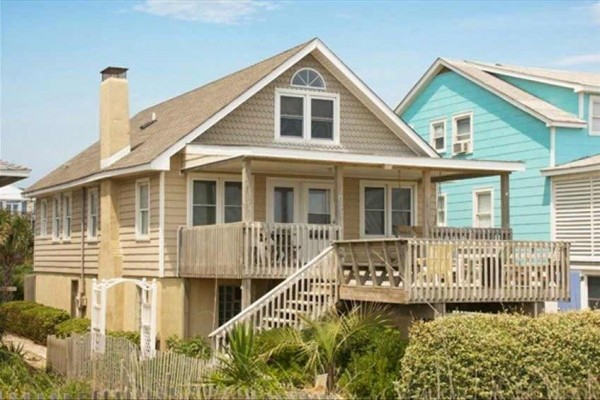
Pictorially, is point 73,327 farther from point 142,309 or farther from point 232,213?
point 232,213

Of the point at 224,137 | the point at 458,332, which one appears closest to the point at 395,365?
the point at 458,332

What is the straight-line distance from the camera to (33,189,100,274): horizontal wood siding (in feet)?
107

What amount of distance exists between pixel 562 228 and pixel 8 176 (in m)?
19.0

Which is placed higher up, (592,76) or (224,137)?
(592,76)

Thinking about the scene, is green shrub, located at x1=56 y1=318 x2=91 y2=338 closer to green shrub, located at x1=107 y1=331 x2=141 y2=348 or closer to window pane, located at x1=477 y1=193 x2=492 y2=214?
green shrub, located at x1=107 y1=331 x2=141 y2=348

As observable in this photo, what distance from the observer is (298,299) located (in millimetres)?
23016

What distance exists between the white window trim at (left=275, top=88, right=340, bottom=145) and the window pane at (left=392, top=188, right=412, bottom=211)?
2464 mm

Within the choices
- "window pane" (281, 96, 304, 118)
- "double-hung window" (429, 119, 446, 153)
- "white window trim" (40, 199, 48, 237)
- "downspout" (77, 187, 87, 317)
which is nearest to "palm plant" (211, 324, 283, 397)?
"window pane" (281, 96, 304, 118)

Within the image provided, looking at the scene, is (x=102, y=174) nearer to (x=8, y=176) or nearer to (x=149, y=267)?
(x=149, y=267)

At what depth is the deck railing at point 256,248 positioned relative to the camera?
937 inches

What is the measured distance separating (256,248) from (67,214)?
43.5ft

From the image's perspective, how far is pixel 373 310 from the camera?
72.0ft

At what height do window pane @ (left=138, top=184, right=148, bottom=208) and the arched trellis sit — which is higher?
window pane @ (left=138, top=184, right=148, bottom=208)

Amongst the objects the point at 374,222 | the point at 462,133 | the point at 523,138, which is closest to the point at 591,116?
the point at 523,138
